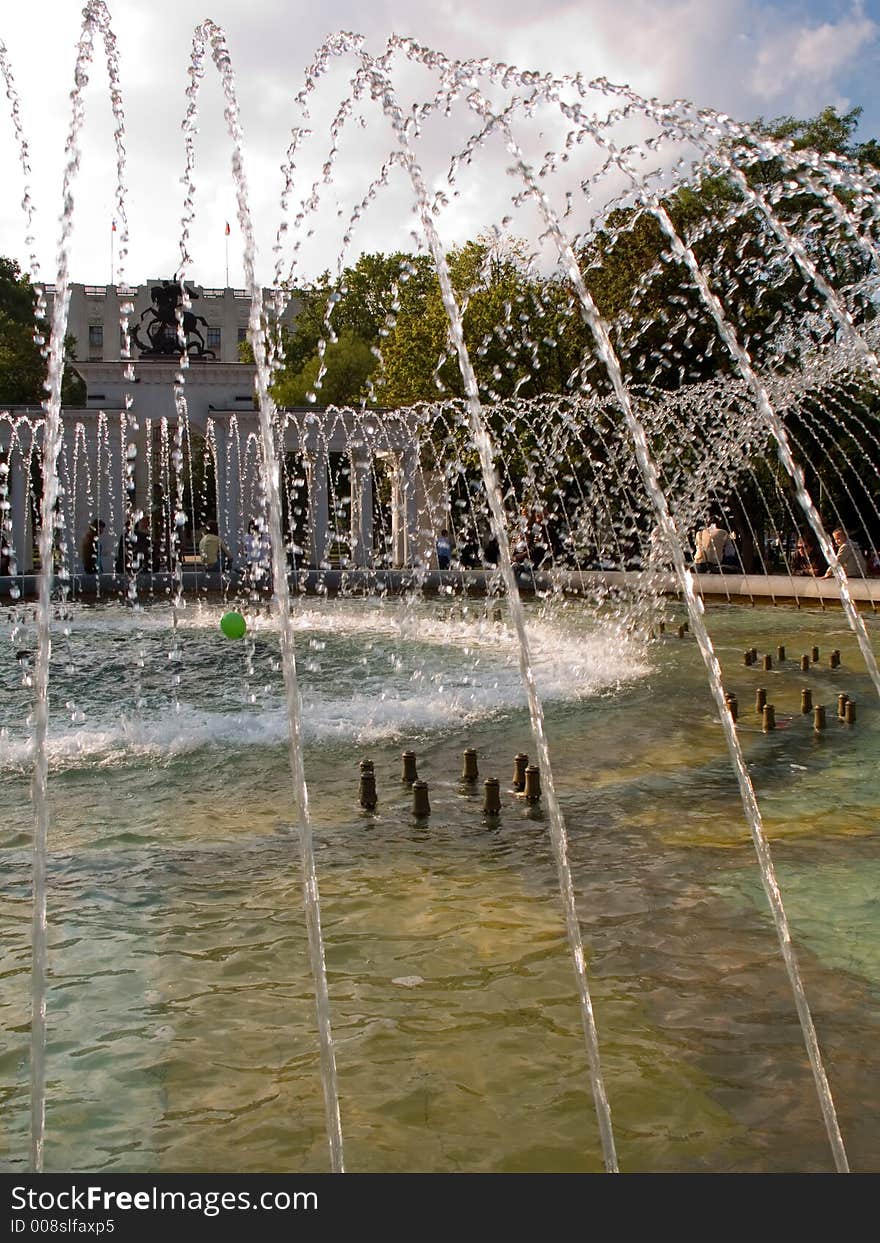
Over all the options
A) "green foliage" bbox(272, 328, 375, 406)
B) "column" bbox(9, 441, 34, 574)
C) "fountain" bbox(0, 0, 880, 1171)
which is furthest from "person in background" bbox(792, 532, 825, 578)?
"green foliage" bbox(272, 328, 375, 406)

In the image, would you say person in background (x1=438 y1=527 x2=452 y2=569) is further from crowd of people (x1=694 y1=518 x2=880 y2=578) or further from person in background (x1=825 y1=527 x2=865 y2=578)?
person in background (x1=825 y1=527 x2=865 y2=578)

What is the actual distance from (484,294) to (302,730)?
28895 mm

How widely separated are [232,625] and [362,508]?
2099cm

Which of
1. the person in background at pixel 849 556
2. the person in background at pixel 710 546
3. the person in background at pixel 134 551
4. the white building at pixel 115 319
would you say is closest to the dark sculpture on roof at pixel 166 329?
the person in background at pixel 134 551

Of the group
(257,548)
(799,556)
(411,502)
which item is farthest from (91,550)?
(799,556)

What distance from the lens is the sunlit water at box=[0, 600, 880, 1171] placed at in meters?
4.05

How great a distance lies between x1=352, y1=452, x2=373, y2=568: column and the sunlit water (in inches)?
1069

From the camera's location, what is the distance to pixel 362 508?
39.3 m

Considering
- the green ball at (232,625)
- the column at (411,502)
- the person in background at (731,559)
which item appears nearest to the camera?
the green ball at (232,625)

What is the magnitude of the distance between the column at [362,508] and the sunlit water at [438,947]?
27154mm

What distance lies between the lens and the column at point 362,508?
38.7 metres

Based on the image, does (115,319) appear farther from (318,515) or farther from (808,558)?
(808,558)

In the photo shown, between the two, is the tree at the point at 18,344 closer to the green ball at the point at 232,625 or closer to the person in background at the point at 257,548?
the person in background at the point at 257,548

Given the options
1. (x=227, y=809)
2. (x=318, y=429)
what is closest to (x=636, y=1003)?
(x=227, y=809)
